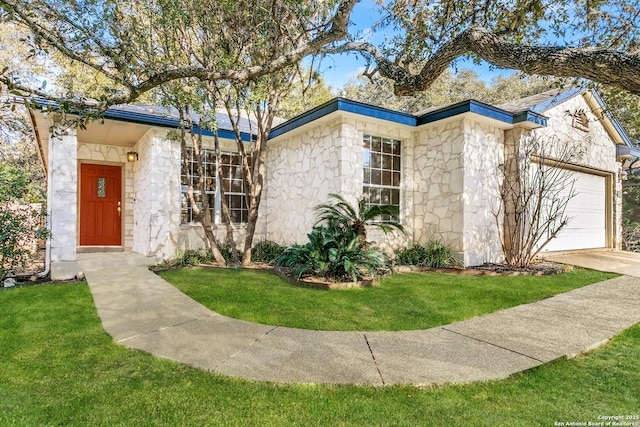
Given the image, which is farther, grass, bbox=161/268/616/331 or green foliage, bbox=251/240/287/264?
green foliage, bbox=251/240/287/264

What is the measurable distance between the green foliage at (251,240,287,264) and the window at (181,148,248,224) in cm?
81

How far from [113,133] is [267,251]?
14.8 ft

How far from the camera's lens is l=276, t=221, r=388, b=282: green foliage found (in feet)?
18.9

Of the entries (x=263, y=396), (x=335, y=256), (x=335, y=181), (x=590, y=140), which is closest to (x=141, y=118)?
(x=335, y=181)

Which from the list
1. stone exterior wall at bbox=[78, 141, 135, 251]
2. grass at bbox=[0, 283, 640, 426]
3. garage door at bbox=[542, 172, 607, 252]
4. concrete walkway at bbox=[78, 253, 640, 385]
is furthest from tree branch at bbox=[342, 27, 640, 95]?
stone exterior wall at bbox=[78, 141, 135, 251]

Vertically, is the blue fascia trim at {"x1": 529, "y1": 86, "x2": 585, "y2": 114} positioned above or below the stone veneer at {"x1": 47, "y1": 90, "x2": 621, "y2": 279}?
above

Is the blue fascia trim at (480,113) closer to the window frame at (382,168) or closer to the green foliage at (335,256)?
the window frame at (382,168)

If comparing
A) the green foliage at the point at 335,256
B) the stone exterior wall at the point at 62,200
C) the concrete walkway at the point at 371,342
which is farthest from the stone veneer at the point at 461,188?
the stone exterior wall at the point at 62,200

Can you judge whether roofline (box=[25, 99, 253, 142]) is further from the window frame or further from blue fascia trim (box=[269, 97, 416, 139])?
the window frame

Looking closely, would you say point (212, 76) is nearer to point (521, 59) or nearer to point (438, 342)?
point (521, 59)

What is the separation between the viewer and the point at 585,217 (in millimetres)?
9875

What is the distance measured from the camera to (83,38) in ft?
15.0

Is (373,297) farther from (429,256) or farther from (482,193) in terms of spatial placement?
(482,193)

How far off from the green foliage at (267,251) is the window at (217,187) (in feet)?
2.65
